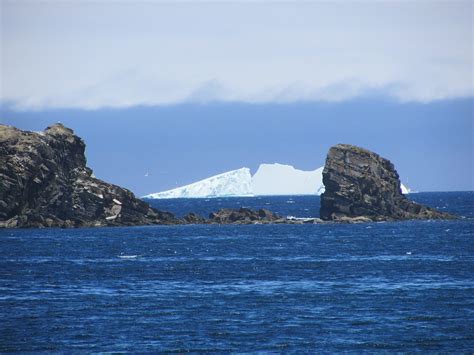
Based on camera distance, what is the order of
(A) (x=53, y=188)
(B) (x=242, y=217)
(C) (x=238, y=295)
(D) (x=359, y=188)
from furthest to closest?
1. (B) (x=242, y=217)
2. (D) (x=359, y=188)
3. (A) (x=53, y=188)
4. (C) (x=238, y=295)

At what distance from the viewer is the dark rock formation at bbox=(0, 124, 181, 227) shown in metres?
160

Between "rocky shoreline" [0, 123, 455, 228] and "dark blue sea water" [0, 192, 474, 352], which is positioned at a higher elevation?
"rocky shoreline" [0, 123, 455, 228]

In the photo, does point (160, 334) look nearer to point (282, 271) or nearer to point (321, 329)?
point (321, 329)

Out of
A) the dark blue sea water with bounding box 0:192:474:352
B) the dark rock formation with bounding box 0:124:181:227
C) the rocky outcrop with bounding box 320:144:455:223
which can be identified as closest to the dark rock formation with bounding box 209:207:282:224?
the rocky outcrop with bounding box 320:144:455:223

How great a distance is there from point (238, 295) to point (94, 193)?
90.5 meters

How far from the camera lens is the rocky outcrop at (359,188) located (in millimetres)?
176375

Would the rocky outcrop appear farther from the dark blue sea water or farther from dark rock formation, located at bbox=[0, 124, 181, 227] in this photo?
dark rock formation, located at bbox=[0, 124, 181, 227]

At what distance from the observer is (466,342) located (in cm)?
5919

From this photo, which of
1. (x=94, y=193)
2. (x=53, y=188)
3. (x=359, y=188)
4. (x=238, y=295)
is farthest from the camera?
(x=359, y=188)

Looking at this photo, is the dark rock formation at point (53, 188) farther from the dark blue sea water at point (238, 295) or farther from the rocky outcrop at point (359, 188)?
the rocky outcrop at point (359, 188)

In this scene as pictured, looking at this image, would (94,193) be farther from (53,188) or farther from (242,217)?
(242,217)

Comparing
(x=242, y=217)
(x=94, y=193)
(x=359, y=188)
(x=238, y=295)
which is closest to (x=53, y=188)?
(x=94, y=193)

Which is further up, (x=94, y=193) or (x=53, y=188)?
(x=53, y=188)

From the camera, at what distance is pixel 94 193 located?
167 metres
